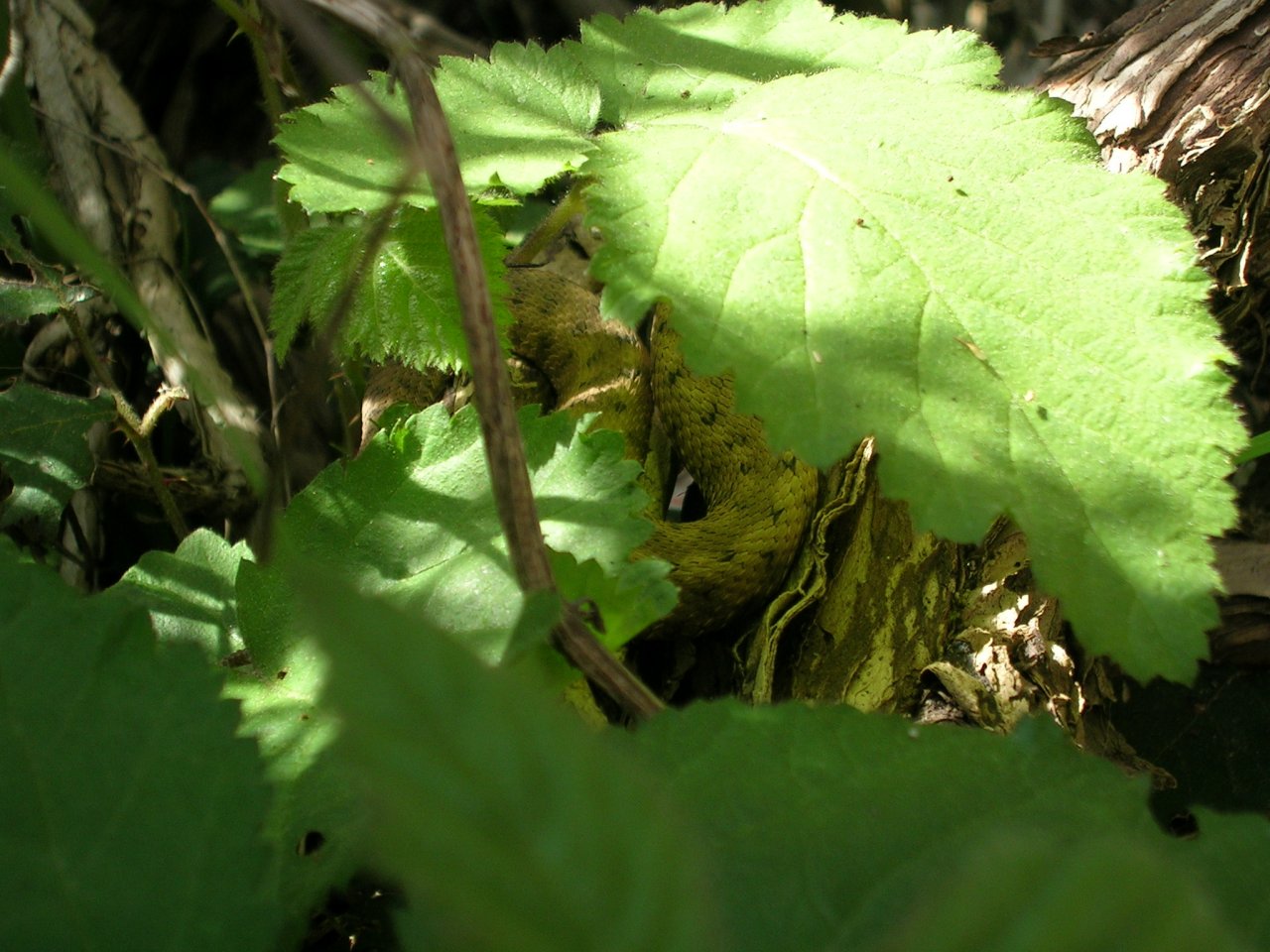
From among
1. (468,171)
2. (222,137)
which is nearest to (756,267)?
(468,171)

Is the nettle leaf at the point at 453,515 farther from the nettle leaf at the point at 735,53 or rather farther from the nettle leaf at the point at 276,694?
the nettle leaf at the point at 735,53

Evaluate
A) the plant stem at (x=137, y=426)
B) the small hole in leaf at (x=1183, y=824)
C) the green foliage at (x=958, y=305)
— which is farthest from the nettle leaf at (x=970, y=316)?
the plant stem at (x=137, y=426)

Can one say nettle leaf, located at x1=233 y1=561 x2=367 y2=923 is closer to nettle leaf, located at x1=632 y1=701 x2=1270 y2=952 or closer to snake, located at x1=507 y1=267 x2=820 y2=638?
nettle leaf, located at x1=632 y1=701 x2=1270 y2=952

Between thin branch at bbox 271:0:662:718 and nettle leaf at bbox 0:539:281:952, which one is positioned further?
thin branch at bbox 271:0:662:718

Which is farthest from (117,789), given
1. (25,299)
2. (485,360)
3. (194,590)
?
(25,299)

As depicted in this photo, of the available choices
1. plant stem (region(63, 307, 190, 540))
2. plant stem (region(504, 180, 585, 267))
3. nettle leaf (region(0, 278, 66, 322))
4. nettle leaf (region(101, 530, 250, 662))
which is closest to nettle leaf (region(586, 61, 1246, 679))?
plant stem (region(504, 180, 585, 267))

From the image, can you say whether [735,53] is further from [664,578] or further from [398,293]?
[664,578]
